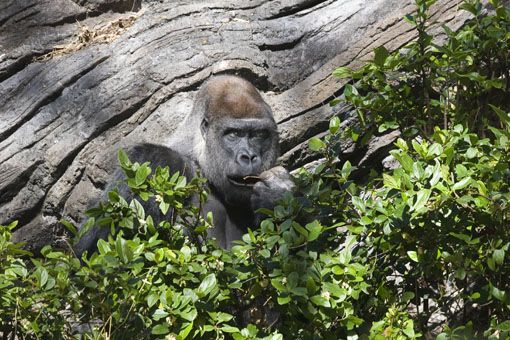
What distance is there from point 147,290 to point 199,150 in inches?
82.3

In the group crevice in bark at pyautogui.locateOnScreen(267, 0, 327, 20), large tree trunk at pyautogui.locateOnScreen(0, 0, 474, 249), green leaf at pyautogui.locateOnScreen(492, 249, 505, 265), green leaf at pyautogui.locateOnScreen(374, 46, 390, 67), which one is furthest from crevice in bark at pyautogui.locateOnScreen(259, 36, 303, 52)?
green leaf at pyautogui.locateOnScreen(492, 249, 505, 265)

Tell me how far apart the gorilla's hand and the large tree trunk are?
4.05ft

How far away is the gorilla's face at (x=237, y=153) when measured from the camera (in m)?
4.70

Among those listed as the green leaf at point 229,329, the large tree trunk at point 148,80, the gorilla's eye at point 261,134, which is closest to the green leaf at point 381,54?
the gorilla's eye at point 261,134

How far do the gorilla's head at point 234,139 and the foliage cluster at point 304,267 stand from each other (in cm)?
122

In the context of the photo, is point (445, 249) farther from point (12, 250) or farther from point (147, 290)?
point (12, 250)

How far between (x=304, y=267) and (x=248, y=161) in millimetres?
1678

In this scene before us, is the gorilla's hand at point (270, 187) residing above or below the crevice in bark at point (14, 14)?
below

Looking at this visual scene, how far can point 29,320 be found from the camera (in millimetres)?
3143

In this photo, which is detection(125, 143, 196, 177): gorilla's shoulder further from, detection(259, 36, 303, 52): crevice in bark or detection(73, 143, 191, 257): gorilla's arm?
detection(259, 36, 303, 52): crevice in bark

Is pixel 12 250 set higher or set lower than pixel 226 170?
higher

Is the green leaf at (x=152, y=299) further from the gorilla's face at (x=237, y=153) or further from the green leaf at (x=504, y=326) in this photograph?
the gorilla's face at (x=237, y=153)

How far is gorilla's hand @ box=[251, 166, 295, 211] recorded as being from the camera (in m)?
4.49

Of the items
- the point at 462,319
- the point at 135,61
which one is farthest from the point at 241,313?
the point at 135,61
